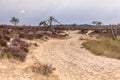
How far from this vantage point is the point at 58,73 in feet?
55.3

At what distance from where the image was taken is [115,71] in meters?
17.8

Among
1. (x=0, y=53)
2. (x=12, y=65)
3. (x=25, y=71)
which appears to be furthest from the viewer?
(x=0, y=53)

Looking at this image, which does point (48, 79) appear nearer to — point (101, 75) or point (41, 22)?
point (101, 75)

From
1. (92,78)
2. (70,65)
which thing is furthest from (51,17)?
(92,78)

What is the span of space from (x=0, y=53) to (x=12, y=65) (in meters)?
2.31

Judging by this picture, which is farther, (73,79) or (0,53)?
(0,53)

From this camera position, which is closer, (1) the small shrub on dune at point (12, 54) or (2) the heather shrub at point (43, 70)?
(2) the heather shrub at point (43, 70)

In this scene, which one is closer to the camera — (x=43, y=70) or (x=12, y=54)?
(x=43, y=70)

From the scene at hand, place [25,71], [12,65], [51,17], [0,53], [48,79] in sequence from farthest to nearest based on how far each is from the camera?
[51,17] < [0,53] < [12,65] < [25,71] < [48,79]

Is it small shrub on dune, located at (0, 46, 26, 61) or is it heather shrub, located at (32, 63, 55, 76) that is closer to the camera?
heather shrub, located at (32, 63, 55, 76)

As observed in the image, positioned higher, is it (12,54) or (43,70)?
(12,54)

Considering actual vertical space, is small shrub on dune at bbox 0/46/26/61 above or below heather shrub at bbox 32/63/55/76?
above

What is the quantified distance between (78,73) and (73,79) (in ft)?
5.55

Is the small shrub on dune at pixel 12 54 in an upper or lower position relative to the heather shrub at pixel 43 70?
upper
